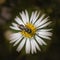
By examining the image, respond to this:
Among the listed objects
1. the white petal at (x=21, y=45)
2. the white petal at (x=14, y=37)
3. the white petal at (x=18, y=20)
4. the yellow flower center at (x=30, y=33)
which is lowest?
the white petal at (x=21, y=45)

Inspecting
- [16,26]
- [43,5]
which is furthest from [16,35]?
[43,5]

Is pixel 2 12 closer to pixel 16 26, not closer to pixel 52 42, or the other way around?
pixel 16 26

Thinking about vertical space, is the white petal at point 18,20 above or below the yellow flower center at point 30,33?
above

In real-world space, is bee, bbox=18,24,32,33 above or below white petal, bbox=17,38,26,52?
above

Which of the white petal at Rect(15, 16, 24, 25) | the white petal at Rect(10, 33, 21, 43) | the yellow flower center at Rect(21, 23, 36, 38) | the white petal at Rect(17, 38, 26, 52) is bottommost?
the white petal at Rect(17, 38, 26, 52)

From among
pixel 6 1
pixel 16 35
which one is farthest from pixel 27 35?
pixel 6 1

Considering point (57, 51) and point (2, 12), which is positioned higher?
point (2, 12)
